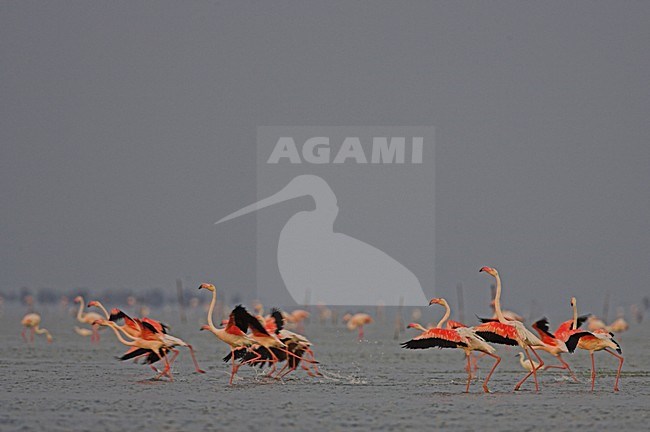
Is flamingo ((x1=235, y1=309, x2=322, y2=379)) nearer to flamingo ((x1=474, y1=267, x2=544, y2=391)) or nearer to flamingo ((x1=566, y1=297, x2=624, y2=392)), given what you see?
flamingo ((x1=474, y1=267, x2=544, y2=391))

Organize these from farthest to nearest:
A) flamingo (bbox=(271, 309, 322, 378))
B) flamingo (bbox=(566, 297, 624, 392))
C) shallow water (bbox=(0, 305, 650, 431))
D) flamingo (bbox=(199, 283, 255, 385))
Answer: flamingo (bbox=(271, 309, 322, 378)), flamingo (bbox=(199, 283, 255, 385)), flamingo (bbox=(566, 297, 624, 392)), shallow water (bbox=(0, 305, 650, 431))

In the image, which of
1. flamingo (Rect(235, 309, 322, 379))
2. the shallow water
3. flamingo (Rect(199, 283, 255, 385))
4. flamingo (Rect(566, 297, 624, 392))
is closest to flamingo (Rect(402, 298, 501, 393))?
the shallow water

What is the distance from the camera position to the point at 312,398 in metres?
16.1

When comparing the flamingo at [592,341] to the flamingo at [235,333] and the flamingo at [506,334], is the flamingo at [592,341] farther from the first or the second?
the flamingo at [235,333]

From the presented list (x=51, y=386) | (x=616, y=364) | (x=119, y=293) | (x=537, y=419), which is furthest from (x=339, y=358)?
(x=119, y=293)

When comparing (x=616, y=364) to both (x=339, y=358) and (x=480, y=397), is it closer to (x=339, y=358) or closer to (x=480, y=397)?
(x=339, y=358)

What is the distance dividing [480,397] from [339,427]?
4.12 metres

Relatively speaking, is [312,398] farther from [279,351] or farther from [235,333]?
[279,351]

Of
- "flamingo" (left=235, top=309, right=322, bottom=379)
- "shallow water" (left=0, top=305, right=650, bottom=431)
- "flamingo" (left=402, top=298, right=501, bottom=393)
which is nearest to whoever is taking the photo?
"shallow water" (left=0, top=305, right=650, bottom=431)

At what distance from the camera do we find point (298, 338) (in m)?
19.2

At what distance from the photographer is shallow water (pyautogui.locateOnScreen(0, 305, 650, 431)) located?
13320 millimetres

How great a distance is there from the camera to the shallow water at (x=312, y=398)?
13320mm

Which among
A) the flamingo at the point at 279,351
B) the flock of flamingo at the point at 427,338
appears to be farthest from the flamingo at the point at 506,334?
the flamingo at the point at 279,351

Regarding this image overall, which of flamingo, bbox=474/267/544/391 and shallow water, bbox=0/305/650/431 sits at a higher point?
flamingo, bbox=474/267/544/391
